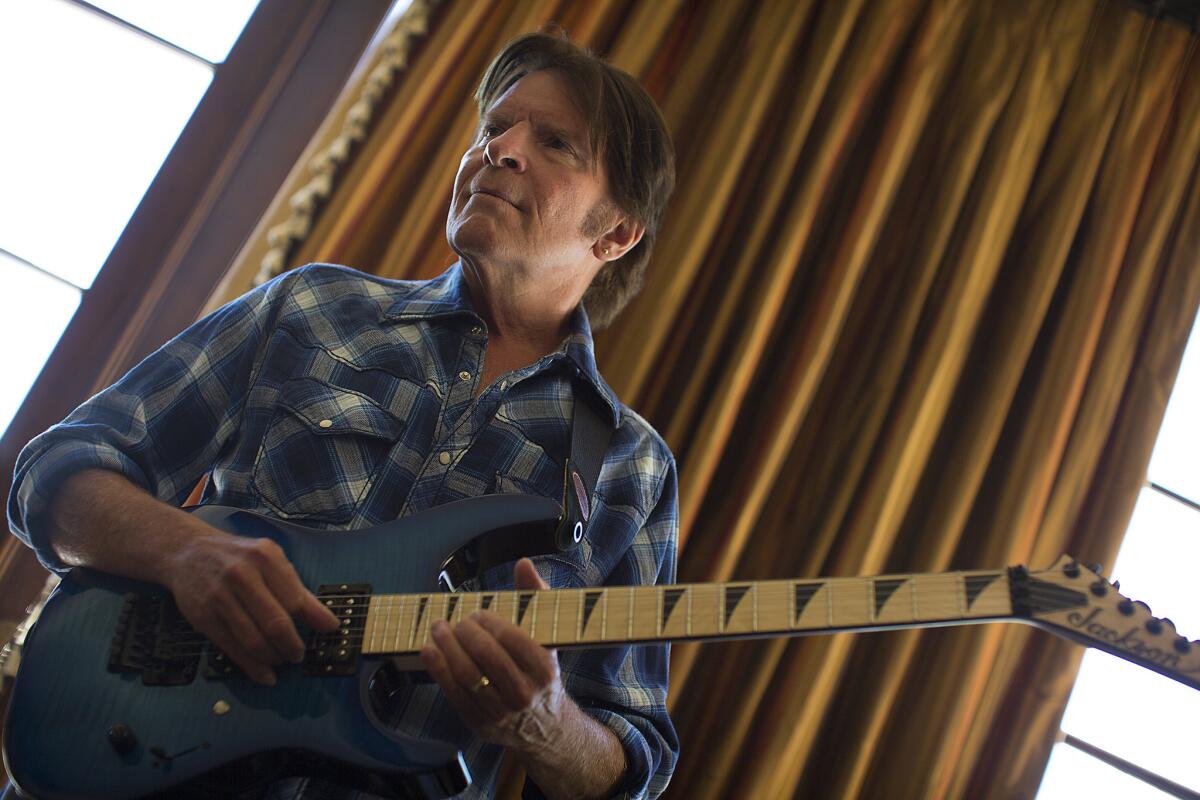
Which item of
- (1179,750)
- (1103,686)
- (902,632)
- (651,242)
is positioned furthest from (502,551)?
(1179,750)

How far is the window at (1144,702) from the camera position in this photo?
5.33 ft

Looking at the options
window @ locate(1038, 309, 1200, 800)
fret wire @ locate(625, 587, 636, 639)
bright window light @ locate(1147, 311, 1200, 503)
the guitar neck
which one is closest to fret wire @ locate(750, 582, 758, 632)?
the guitar neck

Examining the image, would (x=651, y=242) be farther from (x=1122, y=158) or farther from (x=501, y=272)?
(x=1122, y=158)

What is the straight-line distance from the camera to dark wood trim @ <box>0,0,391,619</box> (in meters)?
1.57

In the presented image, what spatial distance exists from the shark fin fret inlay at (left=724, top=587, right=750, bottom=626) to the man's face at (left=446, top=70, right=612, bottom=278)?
59 cm

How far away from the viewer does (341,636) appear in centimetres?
86

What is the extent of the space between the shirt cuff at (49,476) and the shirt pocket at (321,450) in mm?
139

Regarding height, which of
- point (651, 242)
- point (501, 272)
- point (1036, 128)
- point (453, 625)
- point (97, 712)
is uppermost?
point (1036, 128)

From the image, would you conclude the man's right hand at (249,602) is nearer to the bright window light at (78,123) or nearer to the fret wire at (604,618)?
the fret wire at (604,618)

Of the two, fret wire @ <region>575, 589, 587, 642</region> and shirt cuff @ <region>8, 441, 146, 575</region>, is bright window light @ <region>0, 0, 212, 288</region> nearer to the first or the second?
shirt cuff @ <region>8, 441, 146, 575</region>

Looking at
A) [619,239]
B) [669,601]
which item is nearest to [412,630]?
[669,601]

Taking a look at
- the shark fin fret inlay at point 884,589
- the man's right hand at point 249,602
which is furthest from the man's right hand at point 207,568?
the shark fin fret inlay at point 884,589

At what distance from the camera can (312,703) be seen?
2.73 ft

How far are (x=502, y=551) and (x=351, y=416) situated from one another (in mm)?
256
